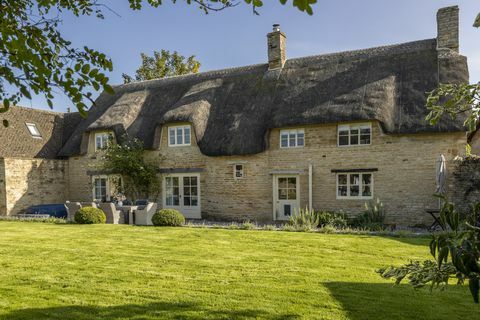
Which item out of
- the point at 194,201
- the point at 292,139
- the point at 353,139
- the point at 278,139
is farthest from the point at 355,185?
the point at 194,201

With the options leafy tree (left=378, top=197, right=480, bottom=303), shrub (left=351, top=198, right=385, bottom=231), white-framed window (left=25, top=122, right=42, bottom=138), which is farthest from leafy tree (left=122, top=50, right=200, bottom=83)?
leafy tree (left=378, top=197, right=480, bottom=303)

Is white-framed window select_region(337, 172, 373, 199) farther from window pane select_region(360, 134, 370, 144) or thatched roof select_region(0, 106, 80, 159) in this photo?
thatched roof select_region(0, 106, 80, 159)

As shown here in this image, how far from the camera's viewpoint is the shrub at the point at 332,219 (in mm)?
14086

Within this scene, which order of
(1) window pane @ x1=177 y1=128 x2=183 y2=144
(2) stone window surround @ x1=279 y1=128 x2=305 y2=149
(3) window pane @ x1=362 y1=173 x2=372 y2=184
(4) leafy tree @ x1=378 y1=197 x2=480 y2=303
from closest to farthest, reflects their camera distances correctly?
(4) leafy tree @ x1=378 y1=197 x2=480 y2=303, (3) window pane @ x1=362 y1=173 x2=372 y2=184, (2) stone window surround @ x1=279 y1=128 x2=305 y2=149, (1) window pane @ x1=177 y1=128 x2=183 y2=144

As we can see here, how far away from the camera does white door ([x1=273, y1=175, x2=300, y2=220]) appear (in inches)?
Answer: 652

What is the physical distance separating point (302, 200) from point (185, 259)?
8.92 meters

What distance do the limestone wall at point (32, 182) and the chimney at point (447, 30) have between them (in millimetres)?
19980

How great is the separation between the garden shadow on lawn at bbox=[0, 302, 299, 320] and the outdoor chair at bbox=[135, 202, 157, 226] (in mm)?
10653

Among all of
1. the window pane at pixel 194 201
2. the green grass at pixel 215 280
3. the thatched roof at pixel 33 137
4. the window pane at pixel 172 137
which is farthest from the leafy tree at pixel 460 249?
the thatched roof at pixel 33 137

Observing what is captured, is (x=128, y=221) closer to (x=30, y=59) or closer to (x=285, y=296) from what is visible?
(x=285, y=296)

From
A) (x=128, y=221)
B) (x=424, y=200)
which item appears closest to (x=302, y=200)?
(x=424, y=200)

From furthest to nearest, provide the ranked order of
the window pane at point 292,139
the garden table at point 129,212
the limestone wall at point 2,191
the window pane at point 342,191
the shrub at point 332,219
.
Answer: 1. the limestone wall at point 2,191
2. the window pane at point 292,139
3. the garden table at point 129,212
4. the window pane at point 342,191
5. the shrub at point 332,219

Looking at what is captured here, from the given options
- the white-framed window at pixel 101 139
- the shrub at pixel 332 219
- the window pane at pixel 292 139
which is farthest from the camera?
the white-framed window at pixel 101 139

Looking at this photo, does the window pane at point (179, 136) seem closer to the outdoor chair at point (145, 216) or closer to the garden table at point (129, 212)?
the outdoor chair at point (145, 216)
